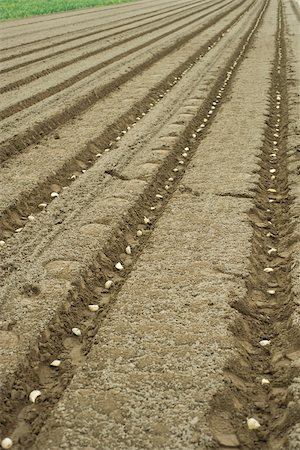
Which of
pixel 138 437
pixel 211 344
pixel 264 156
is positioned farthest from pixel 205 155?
→ pixel 138 437

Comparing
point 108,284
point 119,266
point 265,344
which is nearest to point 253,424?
point 265,344

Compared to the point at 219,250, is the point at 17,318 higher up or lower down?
higher up

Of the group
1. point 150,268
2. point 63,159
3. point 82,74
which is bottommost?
point 150,268

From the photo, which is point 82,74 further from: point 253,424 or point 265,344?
point 253,424

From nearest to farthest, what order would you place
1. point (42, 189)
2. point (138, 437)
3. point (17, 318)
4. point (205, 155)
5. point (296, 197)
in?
1. point (138, 437)
2. point (17, 318)
3. point (296, 197)
4. point (42, 189)
5. point (205, 155)

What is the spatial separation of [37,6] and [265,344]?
2347 centimetres

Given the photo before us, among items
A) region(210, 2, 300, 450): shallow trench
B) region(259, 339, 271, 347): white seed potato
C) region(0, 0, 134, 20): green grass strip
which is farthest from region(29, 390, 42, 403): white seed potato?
region(0, 0, 134, 20): green grass strip

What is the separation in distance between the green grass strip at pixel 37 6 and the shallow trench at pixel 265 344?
18252 millimetres

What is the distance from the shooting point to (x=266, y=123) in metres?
6.77

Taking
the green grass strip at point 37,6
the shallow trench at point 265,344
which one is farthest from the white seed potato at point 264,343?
the green grass strip at point 37,6

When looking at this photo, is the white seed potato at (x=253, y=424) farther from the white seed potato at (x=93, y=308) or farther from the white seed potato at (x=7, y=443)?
the white seed potato at (x=93, y=308)

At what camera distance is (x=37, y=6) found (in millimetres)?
23125

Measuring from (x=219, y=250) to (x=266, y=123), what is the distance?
3.51 metres

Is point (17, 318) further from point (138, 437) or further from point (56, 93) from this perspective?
point (56, 93)
